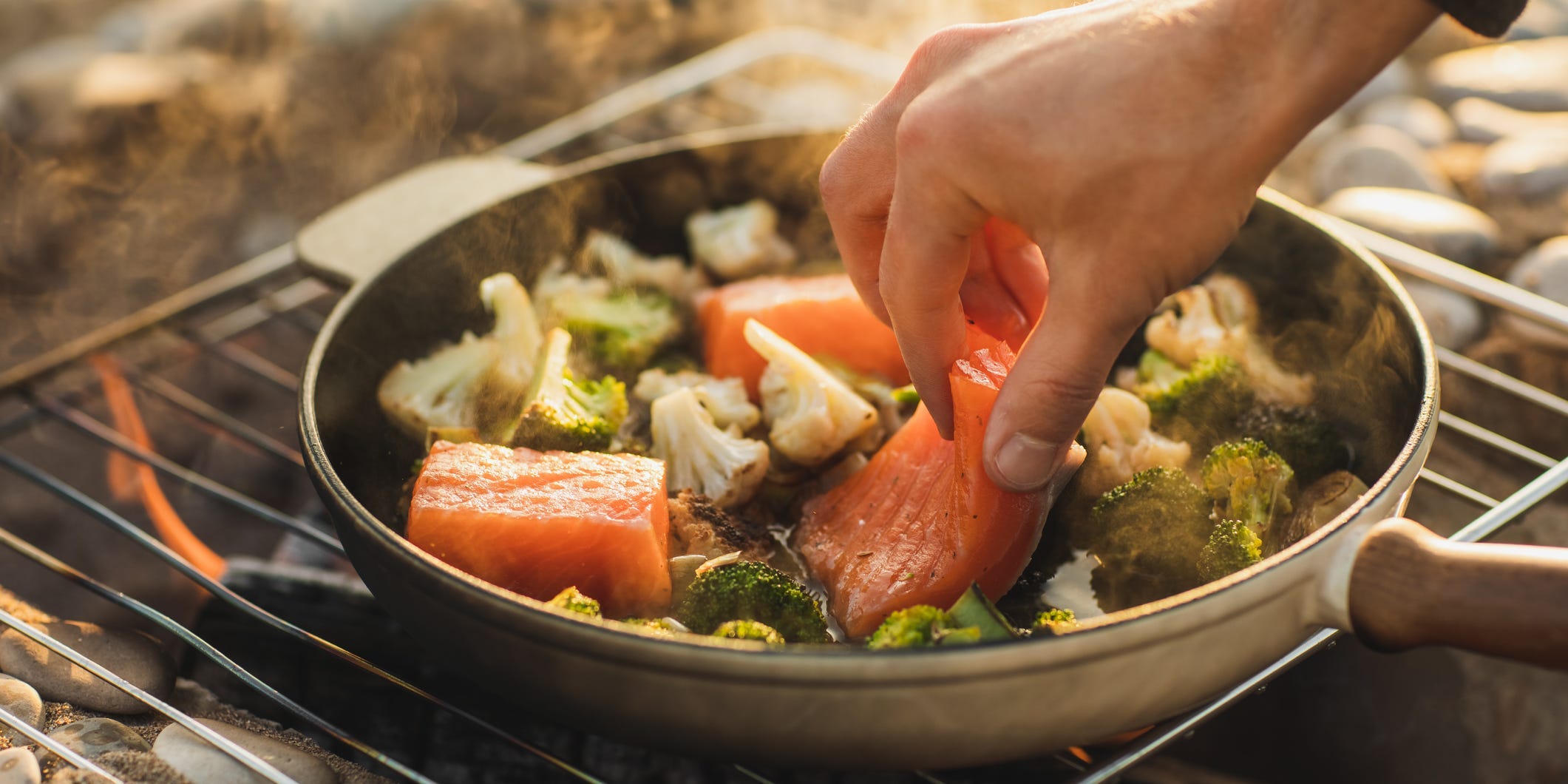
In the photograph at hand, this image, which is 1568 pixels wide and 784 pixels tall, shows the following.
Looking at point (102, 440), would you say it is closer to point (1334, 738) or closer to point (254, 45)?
point (1334, 738)

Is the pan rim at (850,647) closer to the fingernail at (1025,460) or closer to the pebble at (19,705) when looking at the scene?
the fingernail at (1025,460)

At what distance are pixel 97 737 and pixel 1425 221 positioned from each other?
3857 mm

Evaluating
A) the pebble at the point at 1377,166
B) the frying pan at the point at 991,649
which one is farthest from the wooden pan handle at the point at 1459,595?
the pebble at the point at 1377,166

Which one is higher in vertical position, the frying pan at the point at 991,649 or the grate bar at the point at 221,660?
the frying pan at the point at 991,649

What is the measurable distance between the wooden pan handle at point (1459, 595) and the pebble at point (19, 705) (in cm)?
216

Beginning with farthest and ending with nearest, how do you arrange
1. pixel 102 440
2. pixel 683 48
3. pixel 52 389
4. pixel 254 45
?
pixel 683 48, pixel 254 45, pixel 52 389, pixel 102 440

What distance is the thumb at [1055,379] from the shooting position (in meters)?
1.50

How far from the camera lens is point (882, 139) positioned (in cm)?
189

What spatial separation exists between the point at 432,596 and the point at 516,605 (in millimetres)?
177

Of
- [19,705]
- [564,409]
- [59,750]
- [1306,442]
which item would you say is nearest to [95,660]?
[19,705]

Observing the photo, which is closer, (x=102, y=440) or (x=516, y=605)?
(x=516, y=605)

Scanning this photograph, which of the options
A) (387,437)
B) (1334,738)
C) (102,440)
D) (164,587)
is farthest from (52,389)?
(1334,738)

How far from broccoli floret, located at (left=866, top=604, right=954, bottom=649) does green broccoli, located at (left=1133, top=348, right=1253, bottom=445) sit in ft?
3.02

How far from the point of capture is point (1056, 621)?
5.56 feet
